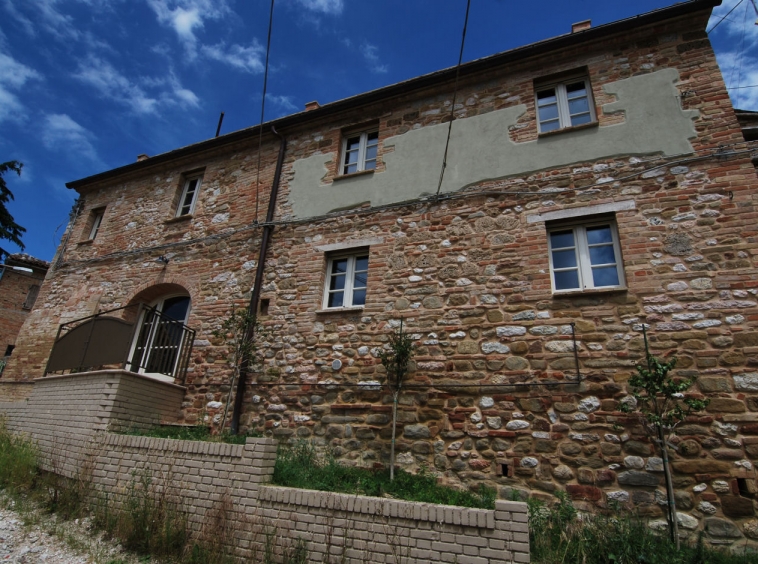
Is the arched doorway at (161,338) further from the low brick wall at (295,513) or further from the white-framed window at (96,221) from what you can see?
Result: the white-framed window at (96,221)

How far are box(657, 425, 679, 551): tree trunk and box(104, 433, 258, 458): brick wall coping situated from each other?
14.5 feet

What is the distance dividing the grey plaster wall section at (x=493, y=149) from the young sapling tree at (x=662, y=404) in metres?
3.06

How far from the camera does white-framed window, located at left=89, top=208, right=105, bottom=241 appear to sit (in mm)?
11414

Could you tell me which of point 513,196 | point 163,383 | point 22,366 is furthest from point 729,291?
point 22,366

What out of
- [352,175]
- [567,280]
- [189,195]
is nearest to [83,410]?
[189,195]

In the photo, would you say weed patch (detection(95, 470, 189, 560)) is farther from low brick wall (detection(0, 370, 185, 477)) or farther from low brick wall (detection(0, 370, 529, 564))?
low brick wall (detection(0, 370, 185, 477))

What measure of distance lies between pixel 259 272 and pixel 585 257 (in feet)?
18.2

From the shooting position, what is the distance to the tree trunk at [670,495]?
4.26 metres

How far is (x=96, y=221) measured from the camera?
11656 millimetres

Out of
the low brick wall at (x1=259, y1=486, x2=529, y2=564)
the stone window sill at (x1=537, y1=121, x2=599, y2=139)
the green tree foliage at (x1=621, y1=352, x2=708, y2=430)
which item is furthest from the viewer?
the stone window sill at (x1=537, y1=121, x2=599, y2=139)

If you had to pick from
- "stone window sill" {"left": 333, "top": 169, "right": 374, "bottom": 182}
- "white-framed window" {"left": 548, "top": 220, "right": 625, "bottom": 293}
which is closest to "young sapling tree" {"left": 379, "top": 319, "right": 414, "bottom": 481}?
"white-framed window" {"left": 548, "top": 220, "right": 625, "bottom": 293}

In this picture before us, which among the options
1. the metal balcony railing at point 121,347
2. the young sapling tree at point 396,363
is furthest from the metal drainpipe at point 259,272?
the young sapling tree at point 396,363

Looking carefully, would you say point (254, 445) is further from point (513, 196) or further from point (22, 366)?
point (22, 366)

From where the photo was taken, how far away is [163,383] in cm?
729
